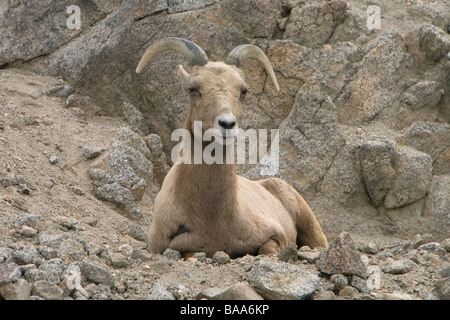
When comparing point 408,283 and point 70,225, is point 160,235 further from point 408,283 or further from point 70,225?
point 408,283

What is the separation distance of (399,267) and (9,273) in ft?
12.7

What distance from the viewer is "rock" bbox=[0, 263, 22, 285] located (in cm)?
482

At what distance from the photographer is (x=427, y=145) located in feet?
38.2

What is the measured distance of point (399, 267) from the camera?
6.28 m

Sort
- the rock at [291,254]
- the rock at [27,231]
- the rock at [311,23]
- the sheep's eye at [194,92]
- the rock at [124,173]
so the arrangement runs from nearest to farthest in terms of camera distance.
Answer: the rock at [27,231] < the rock at [291,254] < the sheep's eye at [194,92] < the rock at [124,173] < the rock at [311,23]

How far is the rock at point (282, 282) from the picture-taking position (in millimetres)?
5105

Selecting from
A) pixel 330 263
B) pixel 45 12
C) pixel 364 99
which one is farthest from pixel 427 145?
pixel 45 12

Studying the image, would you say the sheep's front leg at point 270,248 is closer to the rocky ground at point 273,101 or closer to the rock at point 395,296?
the rock at point 395,296

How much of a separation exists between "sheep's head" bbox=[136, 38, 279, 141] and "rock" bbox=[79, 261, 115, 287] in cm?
226

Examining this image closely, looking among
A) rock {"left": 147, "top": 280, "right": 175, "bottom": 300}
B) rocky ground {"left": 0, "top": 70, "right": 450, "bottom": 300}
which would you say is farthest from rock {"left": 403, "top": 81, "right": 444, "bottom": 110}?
rock {"left": 147, "top": 280, "right": 175, "bottom": 300}

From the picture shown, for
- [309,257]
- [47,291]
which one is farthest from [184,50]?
[47,291]

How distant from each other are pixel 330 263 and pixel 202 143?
8.14ft

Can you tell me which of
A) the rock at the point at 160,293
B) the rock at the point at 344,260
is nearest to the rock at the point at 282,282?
the rock at the point at 344,260

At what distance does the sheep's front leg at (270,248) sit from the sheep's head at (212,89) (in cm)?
169
